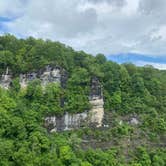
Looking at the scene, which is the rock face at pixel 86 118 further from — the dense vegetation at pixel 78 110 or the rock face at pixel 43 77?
the rock face at pixel 43 77

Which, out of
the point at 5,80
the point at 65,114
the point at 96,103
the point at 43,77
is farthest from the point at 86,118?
the point at 5,80

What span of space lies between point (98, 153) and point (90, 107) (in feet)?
25.9

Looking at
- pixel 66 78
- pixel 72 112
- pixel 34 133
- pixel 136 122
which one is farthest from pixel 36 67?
pixel 136 122

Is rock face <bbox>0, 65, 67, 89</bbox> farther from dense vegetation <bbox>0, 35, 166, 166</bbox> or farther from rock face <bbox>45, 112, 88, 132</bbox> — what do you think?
rock face <bbox>45, 112, 88, 132</bbox>

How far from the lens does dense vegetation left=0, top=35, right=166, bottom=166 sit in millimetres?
39656

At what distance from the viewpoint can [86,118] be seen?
47.7 metres

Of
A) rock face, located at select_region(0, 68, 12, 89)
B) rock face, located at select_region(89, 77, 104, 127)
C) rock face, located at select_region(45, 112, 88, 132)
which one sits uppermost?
rock face, located at select_region(0, 68, 12, 89)

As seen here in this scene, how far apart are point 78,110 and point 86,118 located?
4.45 ft

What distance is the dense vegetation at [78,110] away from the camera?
39656 millimetres

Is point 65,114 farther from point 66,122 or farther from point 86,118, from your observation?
point 86,118

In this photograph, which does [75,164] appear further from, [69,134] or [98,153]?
[69,134]

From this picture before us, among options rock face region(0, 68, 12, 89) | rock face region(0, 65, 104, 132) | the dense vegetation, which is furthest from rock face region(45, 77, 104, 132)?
rock face region(0, 68, 12, 89)

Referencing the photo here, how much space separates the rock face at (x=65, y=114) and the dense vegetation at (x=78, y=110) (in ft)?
2.09

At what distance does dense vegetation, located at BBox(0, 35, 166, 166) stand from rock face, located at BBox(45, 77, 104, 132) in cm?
75
